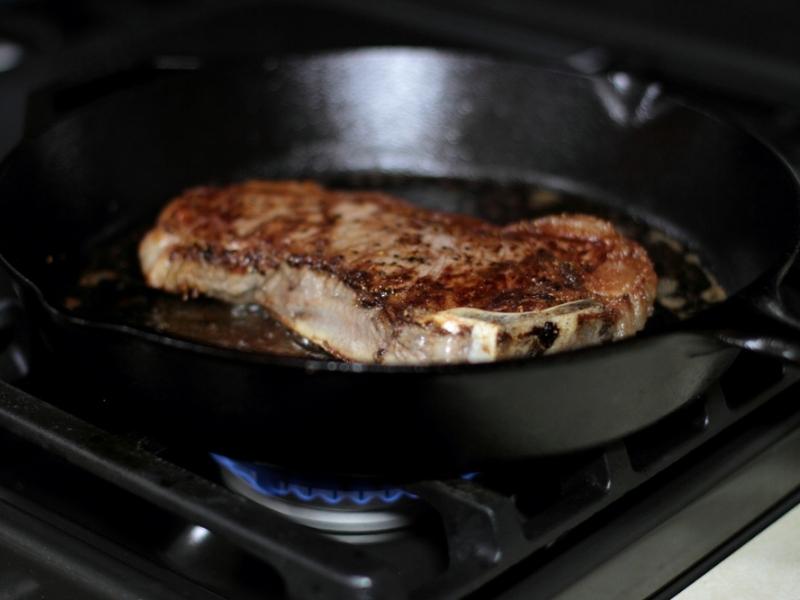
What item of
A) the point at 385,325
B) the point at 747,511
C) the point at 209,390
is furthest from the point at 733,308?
the point at 209,390

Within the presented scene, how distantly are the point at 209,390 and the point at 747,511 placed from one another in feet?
2.36

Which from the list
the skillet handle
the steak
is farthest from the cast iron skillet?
the steak

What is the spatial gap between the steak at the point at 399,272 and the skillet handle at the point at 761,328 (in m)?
0.23

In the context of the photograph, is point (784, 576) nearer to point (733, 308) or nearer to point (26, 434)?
point (733, 308)

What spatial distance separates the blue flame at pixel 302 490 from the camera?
1296 mm

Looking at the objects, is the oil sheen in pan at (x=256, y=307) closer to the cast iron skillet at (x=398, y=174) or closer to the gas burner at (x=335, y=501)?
the cast iron skillet at (x=398, y=174)

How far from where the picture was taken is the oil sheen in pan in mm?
1634

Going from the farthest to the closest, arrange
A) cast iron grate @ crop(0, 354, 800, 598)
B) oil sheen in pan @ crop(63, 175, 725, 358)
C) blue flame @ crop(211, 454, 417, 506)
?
oil sheen in pan @ crop(63, 175, 725, 358)
blue flame @ crop(211, 454, 417, 506)
cast iron grate @ crop(0, 354, 800, 598)

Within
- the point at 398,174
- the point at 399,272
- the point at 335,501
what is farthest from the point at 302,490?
the point at 398,174

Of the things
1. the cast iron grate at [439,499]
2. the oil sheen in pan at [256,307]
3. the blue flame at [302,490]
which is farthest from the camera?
the oil sheen in pan at [256,307]

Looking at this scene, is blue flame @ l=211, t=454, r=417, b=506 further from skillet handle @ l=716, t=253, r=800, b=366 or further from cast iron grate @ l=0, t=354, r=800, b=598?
skillet handle @ l=716, t=253, r=800, b=366

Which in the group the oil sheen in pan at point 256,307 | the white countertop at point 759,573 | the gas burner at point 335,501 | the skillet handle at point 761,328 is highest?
the skillet handle at point 761,328

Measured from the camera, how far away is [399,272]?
4.95 ft

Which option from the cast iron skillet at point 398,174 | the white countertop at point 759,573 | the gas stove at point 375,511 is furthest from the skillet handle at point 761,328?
the white countertop at point 759,573
